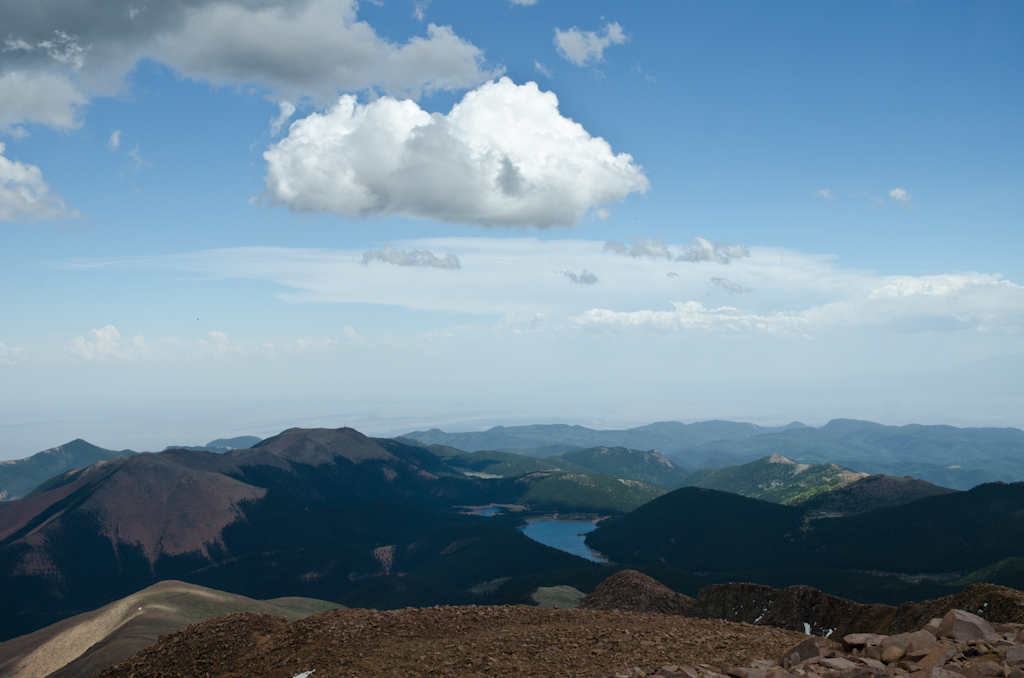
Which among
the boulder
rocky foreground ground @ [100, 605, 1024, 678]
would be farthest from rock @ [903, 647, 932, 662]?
the boulder

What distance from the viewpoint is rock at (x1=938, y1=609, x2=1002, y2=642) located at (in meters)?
24.4

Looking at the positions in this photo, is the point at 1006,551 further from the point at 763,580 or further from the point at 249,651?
the point at 249,651

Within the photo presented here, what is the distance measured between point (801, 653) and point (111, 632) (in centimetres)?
10884

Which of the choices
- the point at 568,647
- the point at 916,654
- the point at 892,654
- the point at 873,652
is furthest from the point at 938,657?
the point at 568,647

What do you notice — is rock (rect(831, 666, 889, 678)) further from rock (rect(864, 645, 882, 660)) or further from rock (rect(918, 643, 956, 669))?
rock (rect(864, 645, 882, 660))

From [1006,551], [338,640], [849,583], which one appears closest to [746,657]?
[338,640]

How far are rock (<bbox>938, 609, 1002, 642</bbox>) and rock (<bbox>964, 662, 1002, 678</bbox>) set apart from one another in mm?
5893

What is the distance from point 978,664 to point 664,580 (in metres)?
168

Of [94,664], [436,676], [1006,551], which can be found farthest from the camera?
[1006,551]

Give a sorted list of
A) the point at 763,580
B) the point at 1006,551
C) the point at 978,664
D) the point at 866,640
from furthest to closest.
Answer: the point at 1006,551, the point at 763,580, the point at 866,640, the point at 978,664

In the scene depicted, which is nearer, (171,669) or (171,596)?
(171,669)

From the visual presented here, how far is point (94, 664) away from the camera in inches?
3012

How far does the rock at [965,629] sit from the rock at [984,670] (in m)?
5.89

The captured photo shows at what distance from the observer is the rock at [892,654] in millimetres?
23188
